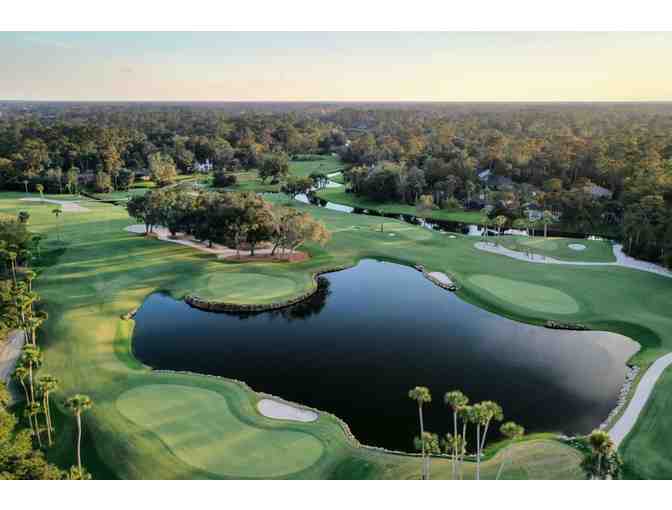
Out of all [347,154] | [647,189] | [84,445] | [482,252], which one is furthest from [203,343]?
[347,154]

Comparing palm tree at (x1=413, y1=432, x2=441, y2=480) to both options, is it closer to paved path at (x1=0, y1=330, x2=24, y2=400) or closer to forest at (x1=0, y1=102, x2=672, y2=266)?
paved path at (x1=0, y1=330, x2=24, y2=400)

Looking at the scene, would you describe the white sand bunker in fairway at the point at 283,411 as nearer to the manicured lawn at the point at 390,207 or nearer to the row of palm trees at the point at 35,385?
the row of palm trees at the point at 35,385

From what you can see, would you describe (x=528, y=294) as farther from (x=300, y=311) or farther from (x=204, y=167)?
(x=204, y=167)

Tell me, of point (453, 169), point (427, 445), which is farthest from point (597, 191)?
point (427, 445)

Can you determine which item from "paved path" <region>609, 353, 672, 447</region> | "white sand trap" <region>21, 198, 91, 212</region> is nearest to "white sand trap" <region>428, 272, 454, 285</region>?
"paved path" <region>609, 353, 672, 447</region>

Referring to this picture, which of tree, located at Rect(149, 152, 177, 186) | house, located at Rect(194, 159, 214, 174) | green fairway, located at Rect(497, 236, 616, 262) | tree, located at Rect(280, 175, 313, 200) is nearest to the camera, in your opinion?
green fairway, located at Rect(497, 236, 616, 262)
